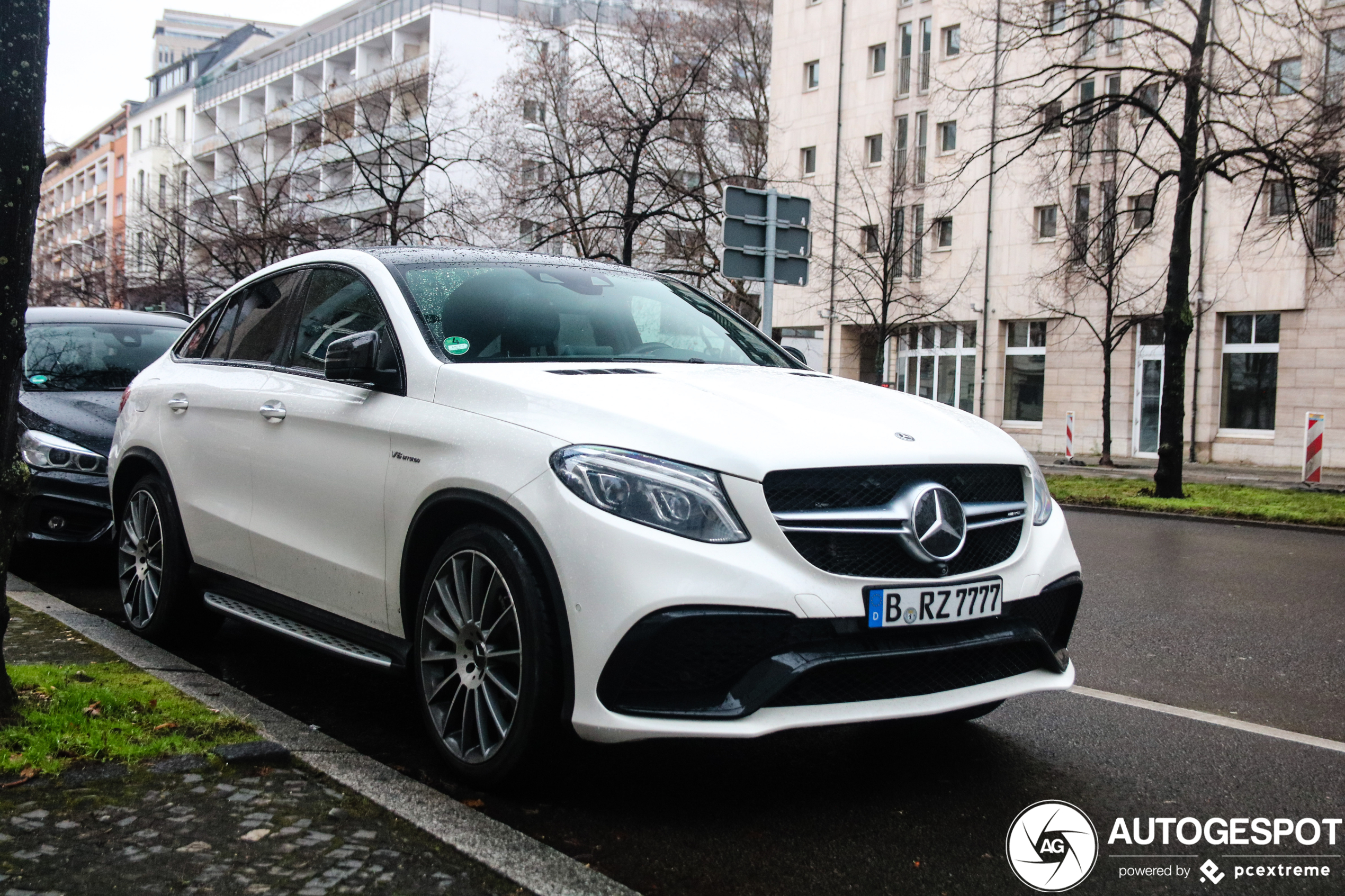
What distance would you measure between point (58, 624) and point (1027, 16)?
14430 millimetres

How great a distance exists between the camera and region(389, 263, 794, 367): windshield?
465 cm

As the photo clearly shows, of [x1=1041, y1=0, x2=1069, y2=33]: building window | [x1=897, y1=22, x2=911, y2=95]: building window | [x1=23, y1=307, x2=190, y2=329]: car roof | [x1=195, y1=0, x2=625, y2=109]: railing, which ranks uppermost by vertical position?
[x1=195, y1=0, x2=625, y2=109]: railing

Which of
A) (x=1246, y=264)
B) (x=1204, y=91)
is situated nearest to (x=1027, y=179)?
(x=1246, y=264)

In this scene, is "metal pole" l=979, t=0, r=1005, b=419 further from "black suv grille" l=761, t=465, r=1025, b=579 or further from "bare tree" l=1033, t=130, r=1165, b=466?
"black suv grille" l=761, t=465, r=1025, b=579

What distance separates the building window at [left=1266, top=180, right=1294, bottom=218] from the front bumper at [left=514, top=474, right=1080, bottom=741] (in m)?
14.4

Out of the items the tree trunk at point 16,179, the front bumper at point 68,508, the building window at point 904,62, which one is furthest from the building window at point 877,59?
the tree trunk at point 16,179

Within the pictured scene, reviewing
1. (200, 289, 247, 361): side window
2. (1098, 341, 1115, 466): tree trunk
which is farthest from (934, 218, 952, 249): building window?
(200, 289, 247, 361): side window

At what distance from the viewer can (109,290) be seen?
43750mm

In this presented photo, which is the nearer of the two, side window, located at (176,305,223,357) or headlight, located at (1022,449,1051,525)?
headlight, located at (1022,449,1051,525)

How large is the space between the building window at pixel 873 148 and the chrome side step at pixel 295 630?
3695cm

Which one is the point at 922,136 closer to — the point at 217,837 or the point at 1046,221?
the point at 1046,221

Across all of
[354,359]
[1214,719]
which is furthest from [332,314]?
[1214,719]

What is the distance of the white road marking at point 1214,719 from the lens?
15.5ft

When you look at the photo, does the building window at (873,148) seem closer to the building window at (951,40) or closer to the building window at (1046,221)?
the building window at (951,40)
